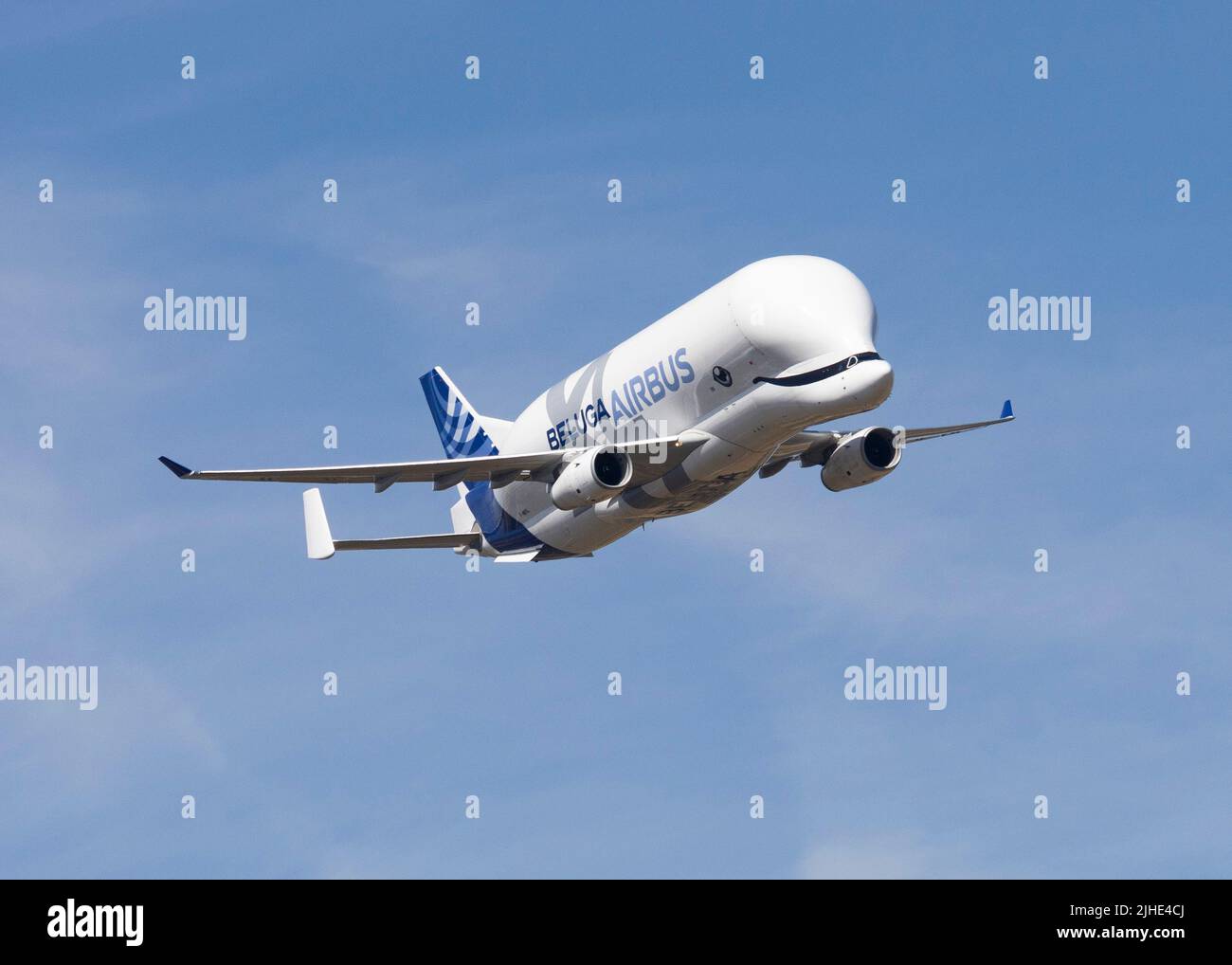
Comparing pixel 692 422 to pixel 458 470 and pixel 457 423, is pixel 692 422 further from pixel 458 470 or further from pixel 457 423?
pixel 457 423

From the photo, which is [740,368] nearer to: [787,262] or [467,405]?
[787,262]

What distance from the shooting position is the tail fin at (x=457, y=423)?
7369 centimetres

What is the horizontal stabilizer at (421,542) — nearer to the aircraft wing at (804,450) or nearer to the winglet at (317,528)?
the winglet at (317,528)

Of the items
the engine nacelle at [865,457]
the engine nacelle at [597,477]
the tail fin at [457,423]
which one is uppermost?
the tail fin at [457,423]

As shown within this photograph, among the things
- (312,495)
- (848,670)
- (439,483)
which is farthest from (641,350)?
(312,495)

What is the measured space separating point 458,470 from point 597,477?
4.83 meters

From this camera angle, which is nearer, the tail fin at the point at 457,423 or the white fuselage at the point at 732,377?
the white fuselage at the point at 732,377

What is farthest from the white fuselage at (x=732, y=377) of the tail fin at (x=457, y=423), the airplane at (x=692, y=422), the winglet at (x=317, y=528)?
the winglet at (x=317, y=528)

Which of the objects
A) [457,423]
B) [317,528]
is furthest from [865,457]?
[317,528]

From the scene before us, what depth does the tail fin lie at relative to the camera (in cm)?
7369

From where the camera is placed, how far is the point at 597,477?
61.0m

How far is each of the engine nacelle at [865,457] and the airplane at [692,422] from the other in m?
0.04

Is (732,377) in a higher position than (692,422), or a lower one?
higher

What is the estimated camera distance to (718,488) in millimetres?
62938
